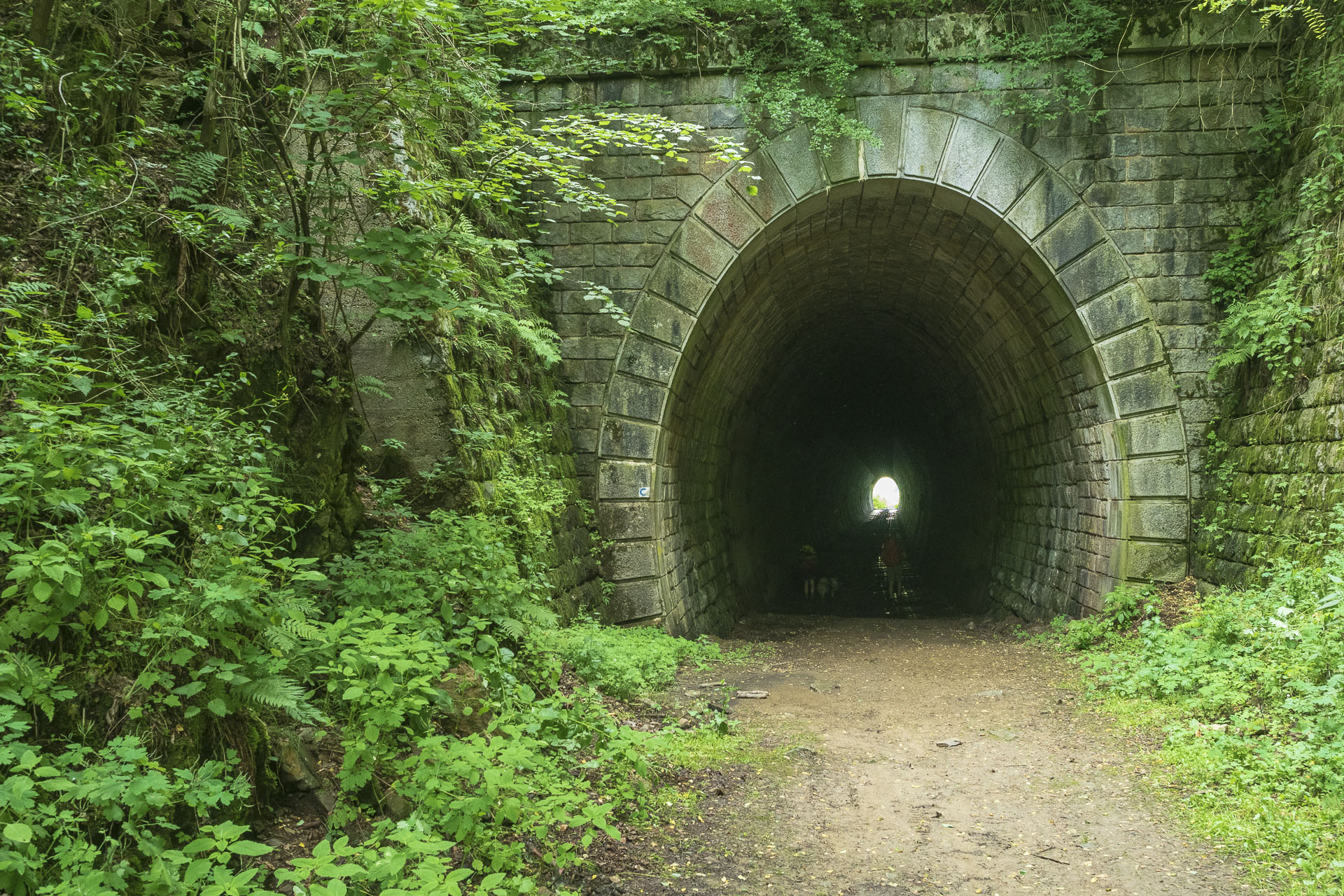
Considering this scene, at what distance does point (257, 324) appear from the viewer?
4.34 metres

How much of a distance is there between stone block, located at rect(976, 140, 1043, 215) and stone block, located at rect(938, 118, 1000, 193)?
74 millimetres

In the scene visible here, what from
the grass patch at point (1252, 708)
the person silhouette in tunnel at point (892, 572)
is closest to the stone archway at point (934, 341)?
the grass patch at point (1252, 708)

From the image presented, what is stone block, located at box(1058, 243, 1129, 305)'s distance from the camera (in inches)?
293

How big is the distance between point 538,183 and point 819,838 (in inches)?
257

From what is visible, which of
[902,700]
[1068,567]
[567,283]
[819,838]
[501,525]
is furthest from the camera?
[1068,567]

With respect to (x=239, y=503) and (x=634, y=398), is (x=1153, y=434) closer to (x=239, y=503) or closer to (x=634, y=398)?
(x=634, y=398)

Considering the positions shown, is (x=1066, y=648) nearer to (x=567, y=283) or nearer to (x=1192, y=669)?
(x=1192, y=669)

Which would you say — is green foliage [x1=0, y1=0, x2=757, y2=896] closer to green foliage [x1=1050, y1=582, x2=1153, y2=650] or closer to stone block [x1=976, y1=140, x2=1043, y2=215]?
stone block [x1=976, y1=140, x2=1043, y2=215]

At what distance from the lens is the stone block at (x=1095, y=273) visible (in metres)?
7.44

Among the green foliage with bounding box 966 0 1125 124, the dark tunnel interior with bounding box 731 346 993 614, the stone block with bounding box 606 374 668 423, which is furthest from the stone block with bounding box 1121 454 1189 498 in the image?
the dark tunnel interior with bounding box 731 346 993 614

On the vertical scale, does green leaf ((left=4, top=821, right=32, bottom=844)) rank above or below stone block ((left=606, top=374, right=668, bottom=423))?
below

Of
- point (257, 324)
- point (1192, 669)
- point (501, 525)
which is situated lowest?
point (1192, 669)

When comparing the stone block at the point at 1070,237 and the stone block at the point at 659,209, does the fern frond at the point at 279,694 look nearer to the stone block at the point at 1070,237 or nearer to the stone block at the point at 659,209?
the stone block at the point at 659,209

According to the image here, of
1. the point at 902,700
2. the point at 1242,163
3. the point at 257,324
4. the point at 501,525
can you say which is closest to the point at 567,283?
the point at 501,525
